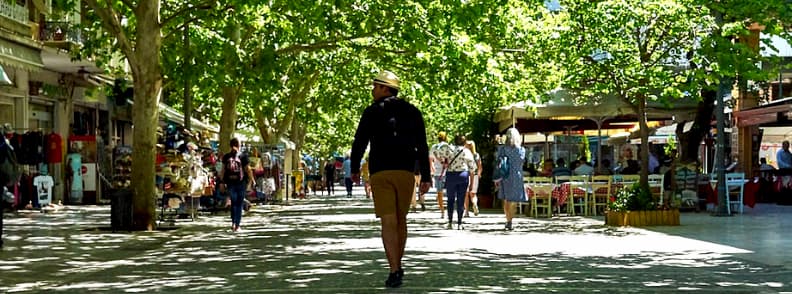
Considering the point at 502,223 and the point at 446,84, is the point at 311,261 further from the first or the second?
the point at 446,84

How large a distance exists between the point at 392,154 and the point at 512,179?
9.19 metres

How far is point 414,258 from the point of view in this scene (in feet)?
44.0

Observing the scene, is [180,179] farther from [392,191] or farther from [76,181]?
[392,191]

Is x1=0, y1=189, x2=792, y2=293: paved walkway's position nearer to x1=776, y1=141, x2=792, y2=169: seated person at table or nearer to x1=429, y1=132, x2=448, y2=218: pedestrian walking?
x1=429, y1=132, x2=448, y2=218: pedestrian walking

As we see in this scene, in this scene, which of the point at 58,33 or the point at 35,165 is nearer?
the point at 35,165

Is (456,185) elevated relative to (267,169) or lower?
lower

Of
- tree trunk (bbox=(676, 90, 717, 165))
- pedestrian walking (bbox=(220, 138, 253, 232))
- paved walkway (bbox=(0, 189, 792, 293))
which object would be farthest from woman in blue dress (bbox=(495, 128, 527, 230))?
tree trunk (bbox=(676, 90, 717, 165))

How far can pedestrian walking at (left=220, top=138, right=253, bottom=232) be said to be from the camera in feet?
63.2

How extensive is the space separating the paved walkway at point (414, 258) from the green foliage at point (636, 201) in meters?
0.68

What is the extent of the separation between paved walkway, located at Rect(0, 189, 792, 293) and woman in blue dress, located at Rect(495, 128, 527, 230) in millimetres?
475

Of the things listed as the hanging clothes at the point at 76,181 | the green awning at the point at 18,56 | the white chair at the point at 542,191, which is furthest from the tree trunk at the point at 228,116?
the white chair at the point at 542,191

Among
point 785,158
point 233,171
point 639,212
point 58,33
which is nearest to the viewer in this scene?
point 233,171

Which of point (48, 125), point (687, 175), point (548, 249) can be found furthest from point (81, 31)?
point (548, 249)

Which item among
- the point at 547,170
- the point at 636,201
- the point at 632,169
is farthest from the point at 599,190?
the point at 636,201
